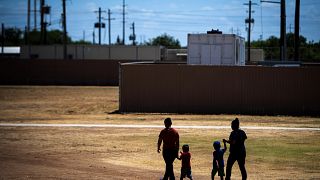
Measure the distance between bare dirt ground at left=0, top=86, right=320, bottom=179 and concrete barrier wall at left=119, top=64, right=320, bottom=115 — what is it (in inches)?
47.2

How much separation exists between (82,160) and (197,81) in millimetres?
14994

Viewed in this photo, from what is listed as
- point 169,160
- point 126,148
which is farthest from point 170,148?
point 126,148

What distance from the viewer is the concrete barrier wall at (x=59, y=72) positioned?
2312 inches

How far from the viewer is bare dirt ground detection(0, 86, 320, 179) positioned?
15.4m

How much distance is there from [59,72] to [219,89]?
3133 cm

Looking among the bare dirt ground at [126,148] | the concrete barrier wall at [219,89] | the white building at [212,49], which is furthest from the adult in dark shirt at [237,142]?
the white building at [212,49]

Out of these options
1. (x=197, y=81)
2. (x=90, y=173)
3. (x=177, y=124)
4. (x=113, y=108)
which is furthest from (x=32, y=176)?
(x=113, y=108)

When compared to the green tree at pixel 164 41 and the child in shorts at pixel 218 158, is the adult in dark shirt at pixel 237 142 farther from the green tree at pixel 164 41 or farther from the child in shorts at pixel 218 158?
the green tree at pixel 164 41

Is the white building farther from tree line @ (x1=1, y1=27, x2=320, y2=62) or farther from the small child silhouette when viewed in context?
tree line @ (x1=1, y1=27, x2=320, y2=62)

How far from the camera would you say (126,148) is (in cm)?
1956

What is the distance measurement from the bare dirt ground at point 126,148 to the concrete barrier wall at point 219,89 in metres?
1.20

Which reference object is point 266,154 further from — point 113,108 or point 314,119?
point 113,108

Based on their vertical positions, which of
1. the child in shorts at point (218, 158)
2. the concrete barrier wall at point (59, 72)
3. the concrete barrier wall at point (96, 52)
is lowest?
the child in shorts at point (218, 158)

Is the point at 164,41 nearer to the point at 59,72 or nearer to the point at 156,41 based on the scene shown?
the point at 156,41
